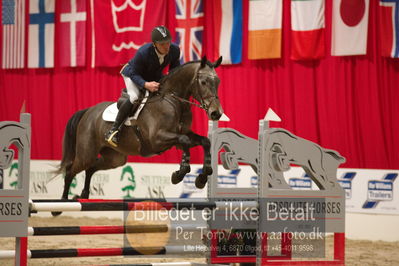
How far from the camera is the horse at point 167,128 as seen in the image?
15.8 feet

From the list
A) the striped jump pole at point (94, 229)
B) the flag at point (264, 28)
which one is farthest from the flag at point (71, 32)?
the striped jump pole at point (94, 229)

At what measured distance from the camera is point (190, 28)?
32.3ft

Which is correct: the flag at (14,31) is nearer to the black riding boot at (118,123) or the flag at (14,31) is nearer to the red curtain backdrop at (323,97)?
the red curtain backdrop at (323,97)

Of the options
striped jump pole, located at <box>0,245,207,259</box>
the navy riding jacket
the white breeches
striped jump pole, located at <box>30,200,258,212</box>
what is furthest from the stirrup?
striped jump pole, located at <box>0,245,207,259</box>

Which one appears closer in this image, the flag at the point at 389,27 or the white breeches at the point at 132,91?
the white breeches at the point at 132,91

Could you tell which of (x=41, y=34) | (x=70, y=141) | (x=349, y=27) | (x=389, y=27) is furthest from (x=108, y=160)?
(x=41, y=34)

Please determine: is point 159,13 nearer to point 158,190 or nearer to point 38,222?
point 158,190

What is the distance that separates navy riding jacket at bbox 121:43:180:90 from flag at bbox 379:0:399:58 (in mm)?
3911

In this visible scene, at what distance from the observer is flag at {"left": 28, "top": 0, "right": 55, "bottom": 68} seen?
1124 cm

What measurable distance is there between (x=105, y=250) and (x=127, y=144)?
1378 millimetres

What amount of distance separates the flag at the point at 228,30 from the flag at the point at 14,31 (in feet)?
13.1

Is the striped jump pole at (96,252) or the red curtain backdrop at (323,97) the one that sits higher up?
the red curtain backdrop at (323,97)

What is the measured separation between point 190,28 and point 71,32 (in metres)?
2.55

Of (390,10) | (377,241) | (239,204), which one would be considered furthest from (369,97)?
(239,204)
